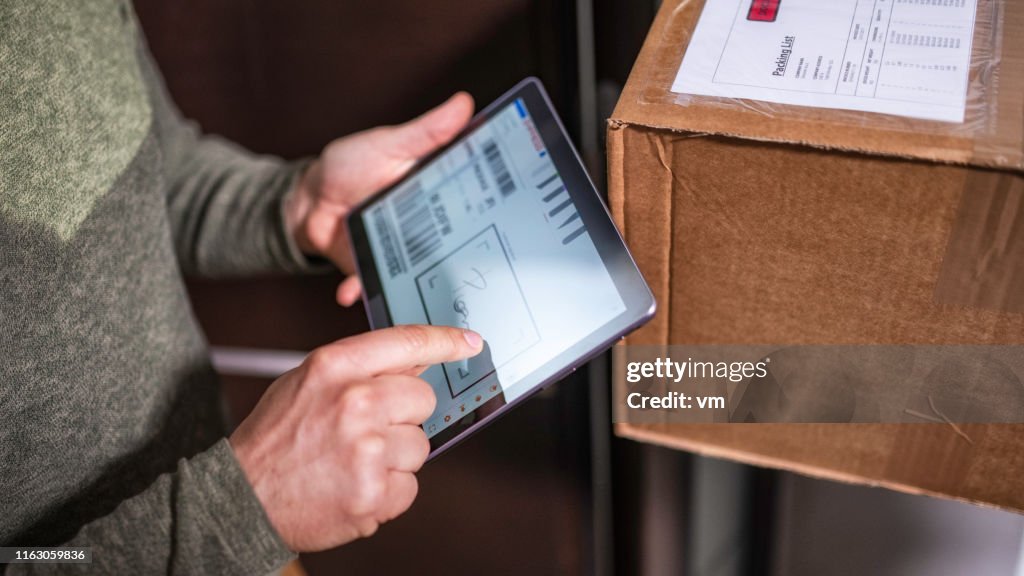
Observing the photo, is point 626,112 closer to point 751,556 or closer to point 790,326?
point 790,326

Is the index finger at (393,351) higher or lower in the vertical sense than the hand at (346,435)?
higher

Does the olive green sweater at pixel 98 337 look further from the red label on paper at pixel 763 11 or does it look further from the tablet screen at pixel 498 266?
the red label on paper at pixel 763 11

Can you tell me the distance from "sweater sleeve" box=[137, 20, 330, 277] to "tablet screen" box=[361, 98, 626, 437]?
0.22 m

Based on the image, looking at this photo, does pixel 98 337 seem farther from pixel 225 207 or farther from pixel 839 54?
pixel 839 54

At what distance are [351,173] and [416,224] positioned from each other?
6.1 inches

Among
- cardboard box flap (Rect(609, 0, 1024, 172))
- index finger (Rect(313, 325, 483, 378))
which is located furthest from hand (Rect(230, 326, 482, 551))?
cardboard box flap (Rect(609, 0, 1024, 172))

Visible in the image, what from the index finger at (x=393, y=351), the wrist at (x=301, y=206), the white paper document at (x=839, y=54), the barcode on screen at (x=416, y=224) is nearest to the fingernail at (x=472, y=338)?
the index finger at (x=393, y=351)

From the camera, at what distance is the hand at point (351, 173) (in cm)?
78

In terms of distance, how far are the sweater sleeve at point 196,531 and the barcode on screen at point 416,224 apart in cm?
24

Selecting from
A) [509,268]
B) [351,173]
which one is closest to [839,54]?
[509,268]

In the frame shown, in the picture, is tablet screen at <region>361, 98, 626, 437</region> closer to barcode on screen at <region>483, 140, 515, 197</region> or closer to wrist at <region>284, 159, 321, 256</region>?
barcode on screen at <region>483, 140, 515, 197</region>

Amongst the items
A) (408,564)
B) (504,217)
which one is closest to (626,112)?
(504,217)

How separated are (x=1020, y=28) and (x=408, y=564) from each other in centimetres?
91

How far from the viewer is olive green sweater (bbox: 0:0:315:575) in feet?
1.95
